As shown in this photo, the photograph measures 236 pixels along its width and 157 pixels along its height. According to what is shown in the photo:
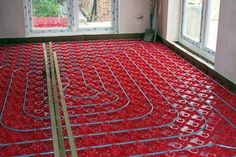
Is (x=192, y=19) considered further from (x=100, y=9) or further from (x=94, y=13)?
(x=94, y=13)

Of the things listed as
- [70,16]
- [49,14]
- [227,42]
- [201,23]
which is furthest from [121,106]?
[49,14]

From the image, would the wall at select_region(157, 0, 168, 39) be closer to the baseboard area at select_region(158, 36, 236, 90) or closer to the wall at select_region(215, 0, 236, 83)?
the baseboard area at select_region(158, 36, 236, 90)

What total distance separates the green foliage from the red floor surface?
1198 mm

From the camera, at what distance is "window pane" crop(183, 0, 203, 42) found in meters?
6.10

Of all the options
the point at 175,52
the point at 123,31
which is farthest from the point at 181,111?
the point at 123,31

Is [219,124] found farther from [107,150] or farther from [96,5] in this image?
[96,5]

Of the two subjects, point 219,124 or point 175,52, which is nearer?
point 219,124

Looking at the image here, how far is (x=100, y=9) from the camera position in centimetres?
741

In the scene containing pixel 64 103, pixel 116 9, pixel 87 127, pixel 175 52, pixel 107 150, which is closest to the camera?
pixel 107 150

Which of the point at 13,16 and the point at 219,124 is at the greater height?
the point at 13,16

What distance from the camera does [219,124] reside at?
375 centimetres

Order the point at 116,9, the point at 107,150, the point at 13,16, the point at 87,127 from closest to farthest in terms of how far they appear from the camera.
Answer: the point at 107,150 → the point at 87,127 → the point at 13,16 → the point at 116,9

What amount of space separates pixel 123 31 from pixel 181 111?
3.68m

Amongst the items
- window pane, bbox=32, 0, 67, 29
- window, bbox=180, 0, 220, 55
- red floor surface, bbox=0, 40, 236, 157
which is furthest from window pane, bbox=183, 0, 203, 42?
window pane, bbox=32, 0, 67, 29
